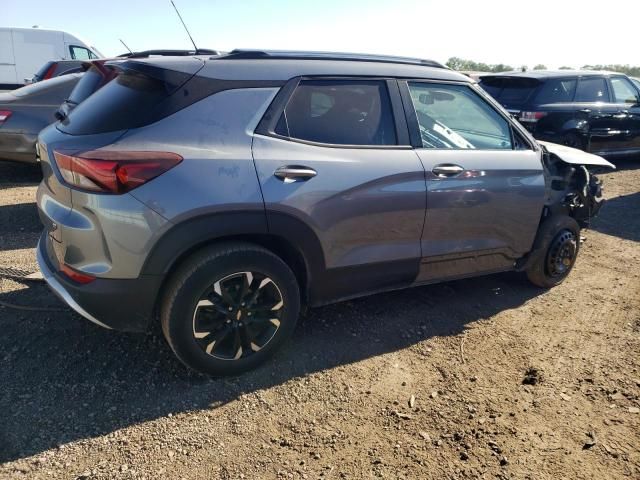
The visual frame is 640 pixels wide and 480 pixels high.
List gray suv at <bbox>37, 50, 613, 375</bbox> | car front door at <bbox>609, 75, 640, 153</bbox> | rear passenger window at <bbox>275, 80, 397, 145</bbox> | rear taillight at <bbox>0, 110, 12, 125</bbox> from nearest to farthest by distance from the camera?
1. gray suv at <bbox>37, 50, 613, 375</bbox>
2. rear passenger window at <bbox>275, 80, 397, 145</bbox>
3. rear taillight at <bbox>0, 110, 12, 125</bbox>
4. car front door at <bbox>609, 75, 640, 153</bbox>

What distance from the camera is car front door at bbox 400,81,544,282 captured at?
3.36 m

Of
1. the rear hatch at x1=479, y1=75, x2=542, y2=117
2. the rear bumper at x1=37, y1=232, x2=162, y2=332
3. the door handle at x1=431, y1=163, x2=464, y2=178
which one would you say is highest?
the rear hatch at x1=479, y1=75, x2=542, y2=117

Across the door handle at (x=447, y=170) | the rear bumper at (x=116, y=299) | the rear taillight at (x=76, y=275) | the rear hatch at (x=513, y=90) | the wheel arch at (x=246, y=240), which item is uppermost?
the rear hatch at (x=513, y=90)

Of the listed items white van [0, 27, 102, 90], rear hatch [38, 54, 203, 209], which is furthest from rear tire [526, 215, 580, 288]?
white van [0, 27, 102, 90]

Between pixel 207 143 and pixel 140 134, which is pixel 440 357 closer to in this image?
pixel 207 143

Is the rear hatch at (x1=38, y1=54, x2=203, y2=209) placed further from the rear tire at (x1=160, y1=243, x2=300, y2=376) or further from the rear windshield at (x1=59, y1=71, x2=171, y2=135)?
the rear tire at (x1=160, y1=243, x2=300, y2=376)

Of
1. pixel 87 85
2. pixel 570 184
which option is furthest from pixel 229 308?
pixel 570 184

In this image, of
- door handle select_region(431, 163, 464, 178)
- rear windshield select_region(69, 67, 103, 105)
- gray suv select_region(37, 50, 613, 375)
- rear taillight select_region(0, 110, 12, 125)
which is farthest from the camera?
rear taillight select_region(0, 110, 12, 125)

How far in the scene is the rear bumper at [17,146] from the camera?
6.44 m

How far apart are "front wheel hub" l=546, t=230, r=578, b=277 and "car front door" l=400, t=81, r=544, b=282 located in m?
0.33

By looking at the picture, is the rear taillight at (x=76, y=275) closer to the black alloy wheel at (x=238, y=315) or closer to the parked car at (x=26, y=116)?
the black alloy wheel at (x=238, y=315)

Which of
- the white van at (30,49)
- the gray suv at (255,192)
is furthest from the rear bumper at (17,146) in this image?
the white van at (30,49)

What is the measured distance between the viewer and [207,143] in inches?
103

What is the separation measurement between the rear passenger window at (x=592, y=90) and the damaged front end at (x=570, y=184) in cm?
538
